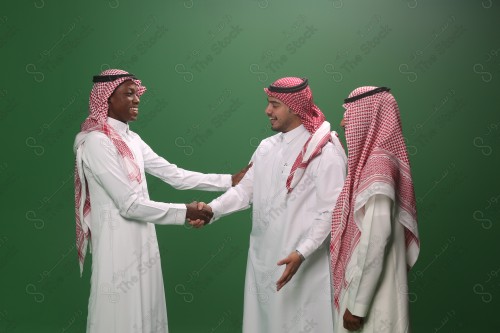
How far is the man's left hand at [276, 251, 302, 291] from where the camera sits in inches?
122

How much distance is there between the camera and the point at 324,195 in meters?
3.25

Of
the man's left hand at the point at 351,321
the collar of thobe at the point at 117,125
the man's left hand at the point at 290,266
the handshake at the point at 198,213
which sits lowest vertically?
the handshake at the point at 198,213

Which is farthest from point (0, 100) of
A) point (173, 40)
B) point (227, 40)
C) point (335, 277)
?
point (335, 277)

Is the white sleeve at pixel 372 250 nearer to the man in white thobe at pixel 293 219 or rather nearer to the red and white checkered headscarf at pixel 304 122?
the man in white thobe at pixel 293 219

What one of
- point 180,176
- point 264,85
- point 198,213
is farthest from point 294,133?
point 264,85

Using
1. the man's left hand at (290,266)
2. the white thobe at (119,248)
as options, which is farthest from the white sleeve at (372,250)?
the white thobe at (119,248)

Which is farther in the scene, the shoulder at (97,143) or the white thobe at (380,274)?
the shoulder at (97,143)

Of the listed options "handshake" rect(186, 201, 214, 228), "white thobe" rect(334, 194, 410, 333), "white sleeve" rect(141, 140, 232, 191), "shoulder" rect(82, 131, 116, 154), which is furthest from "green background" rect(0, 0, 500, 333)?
"white thobe" rect(334, 194, 410, 333)

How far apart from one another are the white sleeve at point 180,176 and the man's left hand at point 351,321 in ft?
6.10

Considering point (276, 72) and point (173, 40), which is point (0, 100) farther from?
point (276, 72)

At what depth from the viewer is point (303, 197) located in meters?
3.38

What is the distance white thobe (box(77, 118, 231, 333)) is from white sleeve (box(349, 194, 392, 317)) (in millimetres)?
1454

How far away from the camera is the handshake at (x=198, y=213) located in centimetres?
379

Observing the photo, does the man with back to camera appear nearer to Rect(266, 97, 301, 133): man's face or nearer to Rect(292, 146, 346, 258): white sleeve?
Rect(266, 97, 301, 133): man's face
